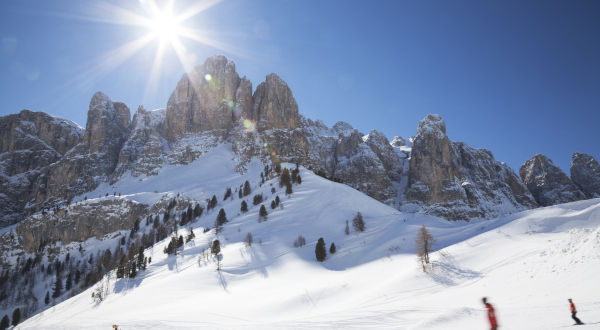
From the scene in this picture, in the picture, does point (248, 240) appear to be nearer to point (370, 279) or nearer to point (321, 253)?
point (321, 253)

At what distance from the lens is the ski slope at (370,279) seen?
17219mm

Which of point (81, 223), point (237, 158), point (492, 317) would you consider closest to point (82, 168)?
point (81, 223)

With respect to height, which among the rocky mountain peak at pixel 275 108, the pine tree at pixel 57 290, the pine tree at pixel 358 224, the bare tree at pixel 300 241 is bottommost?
the pine tree at pixel 57 290

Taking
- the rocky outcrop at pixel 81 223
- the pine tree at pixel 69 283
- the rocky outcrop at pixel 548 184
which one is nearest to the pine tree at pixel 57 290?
the pine tree at pixel 69 283

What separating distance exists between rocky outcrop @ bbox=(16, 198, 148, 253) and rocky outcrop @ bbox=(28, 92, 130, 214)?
35720 millimetres

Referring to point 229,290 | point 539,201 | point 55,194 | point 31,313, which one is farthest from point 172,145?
point 539,201

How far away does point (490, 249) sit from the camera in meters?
29.8

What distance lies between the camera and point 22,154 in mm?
182375

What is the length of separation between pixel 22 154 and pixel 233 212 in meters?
185

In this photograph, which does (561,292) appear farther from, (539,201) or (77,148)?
(77,148)

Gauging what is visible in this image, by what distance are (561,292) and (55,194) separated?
22204 centimetres

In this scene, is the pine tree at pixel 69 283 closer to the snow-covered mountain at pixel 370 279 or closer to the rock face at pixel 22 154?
the snow-covered mountain at pixel 370 279

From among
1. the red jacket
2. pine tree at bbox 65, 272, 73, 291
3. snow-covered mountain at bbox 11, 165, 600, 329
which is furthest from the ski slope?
pine tree at bbox 65, 272, 73, 291

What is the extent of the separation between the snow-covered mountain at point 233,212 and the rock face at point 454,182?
34.4 inches
